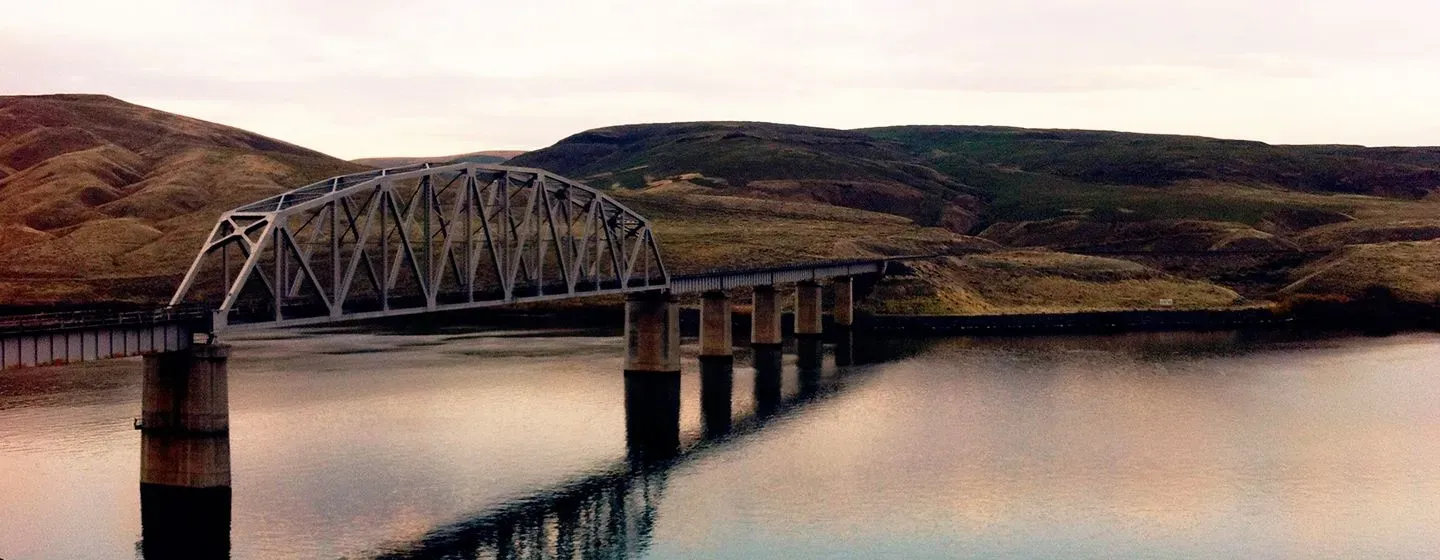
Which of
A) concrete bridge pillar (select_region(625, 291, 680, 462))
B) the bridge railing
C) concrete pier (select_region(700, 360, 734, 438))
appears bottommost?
concrete pier (select_region(700, 360, 734, 438))

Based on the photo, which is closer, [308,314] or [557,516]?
[557,516]

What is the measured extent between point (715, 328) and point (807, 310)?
87.8 ft

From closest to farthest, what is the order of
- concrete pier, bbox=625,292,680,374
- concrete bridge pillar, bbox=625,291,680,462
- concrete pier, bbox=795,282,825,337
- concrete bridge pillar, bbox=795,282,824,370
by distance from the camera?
concrete bridge pillar, bbox=625,291,680,462 < concrete pier, bbox=625,292,680,374 < concrete bridge pillar, bbox=795,282,824,370 < concrete pier, bbox=795,282,825,337

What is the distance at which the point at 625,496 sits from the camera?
7788 cm

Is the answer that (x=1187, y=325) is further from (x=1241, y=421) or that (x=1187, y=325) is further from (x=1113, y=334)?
(x=1241, y=421)

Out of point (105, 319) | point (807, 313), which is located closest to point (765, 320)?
point (807, 313)

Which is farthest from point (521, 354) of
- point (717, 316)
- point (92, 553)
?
point (92, 553)

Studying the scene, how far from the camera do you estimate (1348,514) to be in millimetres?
73688

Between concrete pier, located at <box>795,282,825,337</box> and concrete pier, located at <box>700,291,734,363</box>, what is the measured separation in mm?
25109

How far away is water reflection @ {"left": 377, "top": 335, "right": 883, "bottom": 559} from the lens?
66.1 metres

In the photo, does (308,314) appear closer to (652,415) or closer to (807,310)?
(652,415)

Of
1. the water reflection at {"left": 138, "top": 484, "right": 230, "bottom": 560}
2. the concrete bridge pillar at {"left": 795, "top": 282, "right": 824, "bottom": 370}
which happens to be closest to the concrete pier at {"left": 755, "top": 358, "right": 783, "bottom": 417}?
the concrete bridge pillar at {"left": 795, "top": 282, "right": 824, "bottom": 370}

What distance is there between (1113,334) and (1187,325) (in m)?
16.0

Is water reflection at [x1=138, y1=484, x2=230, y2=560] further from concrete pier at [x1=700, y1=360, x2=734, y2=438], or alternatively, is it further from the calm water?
concrete pier at [x1=700, y1=360, x2=734, y2=438]
